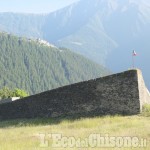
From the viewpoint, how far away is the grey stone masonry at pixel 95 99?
29.9 meters

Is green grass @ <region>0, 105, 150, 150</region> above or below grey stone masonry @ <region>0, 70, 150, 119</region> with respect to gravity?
below

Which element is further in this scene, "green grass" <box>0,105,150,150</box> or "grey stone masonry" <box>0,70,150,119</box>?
"grey stone masonry" <box>0,70,150,119</box>

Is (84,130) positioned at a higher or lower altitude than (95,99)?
lower

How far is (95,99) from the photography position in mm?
31156

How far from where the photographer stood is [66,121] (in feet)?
95.7

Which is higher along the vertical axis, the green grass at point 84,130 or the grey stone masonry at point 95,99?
the grey stone masonry at point 95,99

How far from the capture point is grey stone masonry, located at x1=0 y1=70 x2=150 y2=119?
29938 millimetres

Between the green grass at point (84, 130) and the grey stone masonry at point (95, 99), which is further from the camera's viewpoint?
the grey stone masonry at point (95, 99)

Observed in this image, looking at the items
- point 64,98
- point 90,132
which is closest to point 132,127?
point 90,132

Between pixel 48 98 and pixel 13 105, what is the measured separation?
399 cm

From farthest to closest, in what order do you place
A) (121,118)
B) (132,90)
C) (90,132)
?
(132,90) → (121,118) → (90,132)

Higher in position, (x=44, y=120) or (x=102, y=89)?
(x=102, y=89)

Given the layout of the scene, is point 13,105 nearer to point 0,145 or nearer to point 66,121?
point 66,121

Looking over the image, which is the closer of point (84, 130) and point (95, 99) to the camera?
point (84, 130)
